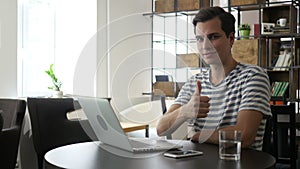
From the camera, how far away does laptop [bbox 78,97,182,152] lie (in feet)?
4.29

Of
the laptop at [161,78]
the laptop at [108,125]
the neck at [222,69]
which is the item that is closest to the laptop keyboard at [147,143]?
the laptop at [108,125]

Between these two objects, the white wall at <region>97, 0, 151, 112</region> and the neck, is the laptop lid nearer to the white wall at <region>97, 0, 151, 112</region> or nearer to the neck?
the neck

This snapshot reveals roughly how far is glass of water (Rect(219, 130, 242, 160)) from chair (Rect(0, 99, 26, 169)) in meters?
1.71

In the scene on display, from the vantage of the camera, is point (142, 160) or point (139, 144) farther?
point (139, 144)

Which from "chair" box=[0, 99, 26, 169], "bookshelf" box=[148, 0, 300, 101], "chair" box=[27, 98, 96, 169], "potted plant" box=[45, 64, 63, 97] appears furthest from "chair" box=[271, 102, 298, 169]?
"potted plant" box=[45, 64, 63, 97]

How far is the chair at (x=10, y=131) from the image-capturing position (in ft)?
8.41

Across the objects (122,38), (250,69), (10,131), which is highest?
(122,38)

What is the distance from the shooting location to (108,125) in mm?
1328

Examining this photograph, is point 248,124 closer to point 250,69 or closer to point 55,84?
point 250,69

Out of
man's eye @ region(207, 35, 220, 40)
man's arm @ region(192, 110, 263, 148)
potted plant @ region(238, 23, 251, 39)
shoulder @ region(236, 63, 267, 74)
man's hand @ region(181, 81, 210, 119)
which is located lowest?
man's arm @ region(192, 110, 263, 148)

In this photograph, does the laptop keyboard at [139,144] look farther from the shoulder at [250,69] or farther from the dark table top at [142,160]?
the shoulder at [250,69]

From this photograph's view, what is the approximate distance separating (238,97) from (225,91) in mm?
68

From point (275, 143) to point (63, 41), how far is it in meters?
3.56

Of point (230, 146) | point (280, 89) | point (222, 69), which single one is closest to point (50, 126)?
point (222, 69)
